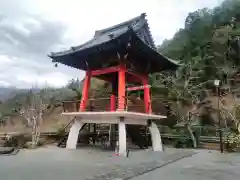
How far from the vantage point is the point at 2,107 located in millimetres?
26922

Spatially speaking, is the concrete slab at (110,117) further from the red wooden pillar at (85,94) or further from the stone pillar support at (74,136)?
the red wooden pillar at (85,94)

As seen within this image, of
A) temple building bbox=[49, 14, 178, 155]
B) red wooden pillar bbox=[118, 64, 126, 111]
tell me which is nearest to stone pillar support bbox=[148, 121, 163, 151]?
temple building bbox=[49, 14, 178, 155]

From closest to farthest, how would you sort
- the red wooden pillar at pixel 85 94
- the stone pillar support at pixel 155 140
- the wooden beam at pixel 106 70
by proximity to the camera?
the wooden beam at pixel 106 70
the red wooden pillar at pixel 85 94
the stone pillar support at pixel 155 140

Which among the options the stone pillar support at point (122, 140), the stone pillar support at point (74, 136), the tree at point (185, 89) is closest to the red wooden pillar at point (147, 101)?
the stone pillar support at point (122, 140)

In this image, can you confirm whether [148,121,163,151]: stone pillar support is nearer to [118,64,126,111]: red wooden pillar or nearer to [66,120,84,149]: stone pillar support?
[118,64,126,111]: red wooden pillar

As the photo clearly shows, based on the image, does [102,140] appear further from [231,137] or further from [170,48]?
[170,48]

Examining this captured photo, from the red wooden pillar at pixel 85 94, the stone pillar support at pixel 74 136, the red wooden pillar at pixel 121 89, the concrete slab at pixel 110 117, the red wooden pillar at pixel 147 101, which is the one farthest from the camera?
the red wooden pillar at pixel 147 101

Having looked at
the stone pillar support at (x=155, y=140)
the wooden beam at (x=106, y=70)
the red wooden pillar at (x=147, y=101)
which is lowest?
the stone pillar support at (x=155, y=140)

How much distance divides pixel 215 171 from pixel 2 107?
25.4m

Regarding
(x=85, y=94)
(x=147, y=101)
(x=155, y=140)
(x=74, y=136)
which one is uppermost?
(x=85, y=94)

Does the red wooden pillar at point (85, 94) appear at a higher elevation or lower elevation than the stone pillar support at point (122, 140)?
higher

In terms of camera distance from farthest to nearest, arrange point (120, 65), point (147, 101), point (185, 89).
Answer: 1. point (185, 89)
2. point (147, 101)
3. point (120, 65)

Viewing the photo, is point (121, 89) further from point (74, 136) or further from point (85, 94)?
point (74, 136)

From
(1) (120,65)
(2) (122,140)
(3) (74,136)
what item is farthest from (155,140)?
(1) (120,65)
